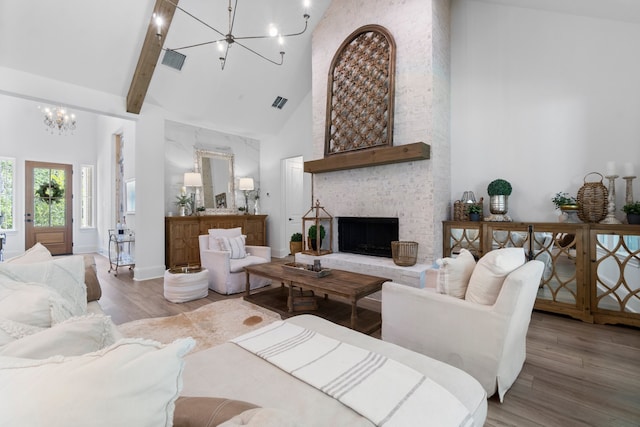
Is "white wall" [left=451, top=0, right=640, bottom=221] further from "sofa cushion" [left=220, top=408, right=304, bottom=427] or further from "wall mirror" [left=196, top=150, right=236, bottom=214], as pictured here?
"wall mirror" [left=196, top=150, right=236, bottom=214]

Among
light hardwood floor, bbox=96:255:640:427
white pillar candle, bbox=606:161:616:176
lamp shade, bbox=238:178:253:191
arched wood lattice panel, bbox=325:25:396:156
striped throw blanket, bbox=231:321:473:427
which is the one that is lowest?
light hardwood floor, bbox=96:255:640:427

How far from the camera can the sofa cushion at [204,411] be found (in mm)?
A: 729

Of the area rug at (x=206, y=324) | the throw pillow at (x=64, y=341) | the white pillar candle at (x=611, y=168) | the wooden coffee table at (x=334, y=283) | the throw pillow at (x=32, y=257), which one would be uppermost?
the white pillar candle at (x=611, y=168)

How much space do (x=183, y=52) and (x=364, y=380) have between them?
5.23m

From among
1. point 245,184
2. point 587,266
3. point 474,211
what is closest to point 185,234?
point 245,184

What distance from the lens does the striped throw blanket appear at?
1.00 meters

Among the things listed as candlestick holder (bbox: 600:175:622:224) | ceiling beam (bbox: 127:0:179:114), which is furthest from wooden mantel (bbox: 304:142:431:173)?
ceiling beam (bbox: 127:0:179:114)

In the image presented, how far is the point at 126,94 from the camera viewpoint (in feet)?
15.3

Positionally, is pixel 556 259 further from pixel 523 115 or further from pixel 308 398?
pixel 308 398

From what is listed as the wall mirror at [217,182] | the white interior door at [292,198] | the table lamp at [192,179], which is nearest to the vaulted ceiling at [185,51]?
the wall mirror at [217,182]

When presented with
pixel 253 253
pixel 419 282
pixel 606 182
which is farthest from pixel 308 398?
pixel 606 182

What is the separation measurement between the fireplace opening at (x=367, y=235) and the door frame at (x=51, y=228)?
763 cm

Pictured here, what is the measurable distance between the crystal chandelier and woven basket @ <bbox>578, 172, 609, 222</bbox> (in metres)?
8.76

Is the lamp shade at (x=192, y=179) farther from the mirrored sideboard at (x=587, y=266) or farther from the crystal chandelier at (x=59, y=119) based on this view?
the mirrored sideboard at (x=587, y=266)
